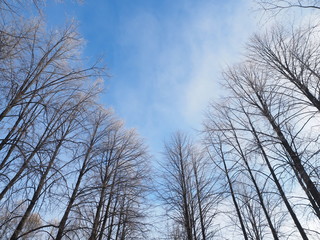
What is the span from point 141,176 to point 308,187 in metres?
5.55

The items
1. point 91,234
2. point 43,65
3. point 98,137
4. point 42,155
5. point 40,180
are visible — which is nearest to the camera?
point 42,155

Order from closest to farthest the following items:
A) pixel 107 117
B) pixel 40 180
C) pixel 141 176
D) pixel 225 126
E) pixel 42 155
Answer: pixel 42 155
pixel 40 180
pixel 225 126
pixel 141 176
pixel 107 117

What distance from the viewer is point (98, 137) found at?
8430 millimetres

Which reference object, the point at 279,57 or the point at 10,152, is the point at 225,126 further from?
the point at 10,152

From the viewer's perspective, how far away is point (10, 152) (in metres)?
3.71

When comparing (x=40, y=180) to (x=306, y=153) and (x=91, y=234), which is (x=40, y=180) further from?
(x=306, y=153)

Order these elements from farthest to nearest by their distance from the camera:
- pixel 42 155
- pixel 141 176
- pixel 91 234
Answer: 1. pixel 141 176
2. pixel 91 234
3. pixel 42 155

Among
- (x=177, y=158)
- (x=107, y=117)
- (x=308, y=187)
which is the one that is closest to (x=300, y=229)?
(x=308, y=187)

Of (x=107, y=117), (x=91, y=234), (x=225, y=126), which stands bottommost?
(x=91, y=234)

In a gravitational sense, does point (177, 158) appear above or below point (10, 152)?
above

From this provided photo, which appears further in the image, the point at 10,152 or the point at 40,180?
the point at 40,180

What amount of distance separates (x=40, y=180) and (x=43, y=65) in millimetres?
2668

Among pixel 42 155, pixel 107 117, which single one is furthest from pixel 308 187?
pixel 107 117

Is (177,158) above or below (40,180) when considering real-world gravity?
above
